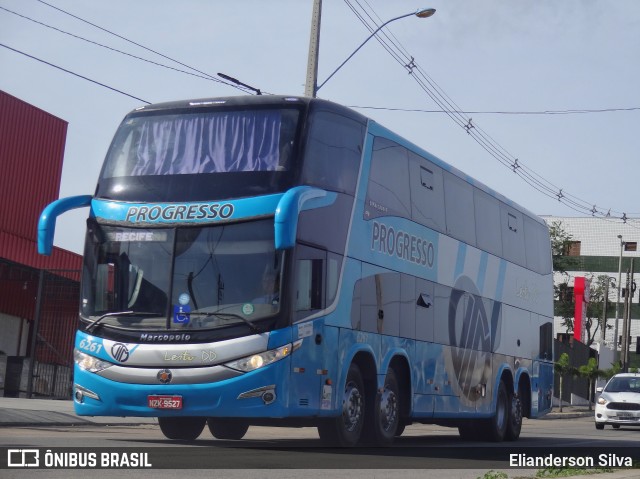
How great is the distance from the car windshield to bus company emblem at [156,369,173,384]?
21716mm

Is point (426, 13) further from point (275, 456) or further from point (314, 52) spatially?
point (275, 456)

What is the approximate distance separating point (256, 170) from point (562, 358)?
38313 millimetres

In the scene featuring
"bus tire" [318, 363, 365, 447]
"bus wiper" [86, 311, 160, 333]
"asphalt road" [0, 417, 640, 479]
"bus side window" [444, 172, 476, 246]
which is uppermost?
"bus side window" [444, 172, 476, 246]

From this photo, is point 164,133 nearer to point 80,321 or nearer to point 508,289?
point 80,321

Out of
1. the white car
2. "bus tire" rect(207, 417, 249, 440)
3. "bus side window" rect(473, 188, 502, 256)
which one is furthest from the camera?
the white car

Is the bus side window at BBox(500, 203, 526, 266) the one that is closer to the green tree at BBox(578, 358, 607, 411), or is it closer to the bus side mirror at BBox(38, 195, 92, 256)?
the bus side mirror at BBox(38, 195, 92, 256)

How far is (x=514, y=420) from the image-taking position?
78.6 ft

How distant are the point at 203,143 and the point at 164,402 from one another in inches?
135

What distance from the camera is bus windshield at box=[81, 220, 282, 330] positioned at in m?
14.5

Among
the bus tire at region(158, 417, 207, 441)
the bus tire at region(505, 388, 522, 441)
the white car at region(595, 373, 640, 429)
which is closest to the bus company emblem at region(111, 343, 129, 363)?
the bus tire at region(158, 417, 207, 441)

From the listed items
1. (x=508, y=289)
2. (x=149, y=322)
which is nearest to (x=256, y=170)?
(x=149, y=322)

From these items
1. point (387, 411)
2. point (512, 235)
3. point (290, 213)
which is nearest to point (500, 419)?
point (512, 235)

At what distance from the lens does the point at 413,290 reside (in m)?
18.6

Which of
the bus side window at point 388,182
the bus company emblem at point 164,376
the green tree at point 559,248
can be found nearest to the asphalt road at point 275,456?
the bus company emblem at point 164,376
